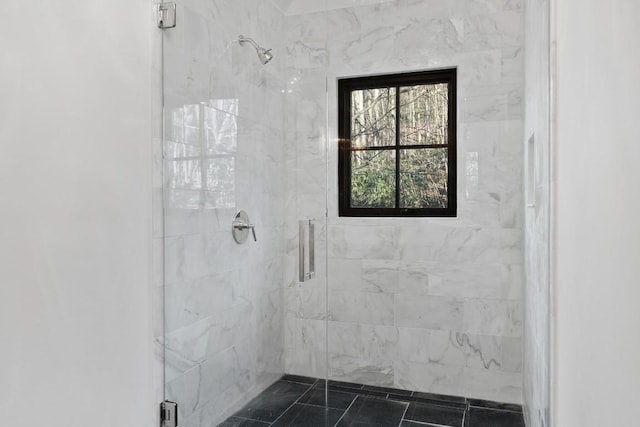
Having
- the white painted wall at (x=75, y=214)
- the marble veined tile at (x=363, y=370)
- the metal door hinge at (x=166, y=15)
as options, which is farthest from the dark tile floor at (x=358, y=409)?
the metal door hinge at (x=166, y=15)

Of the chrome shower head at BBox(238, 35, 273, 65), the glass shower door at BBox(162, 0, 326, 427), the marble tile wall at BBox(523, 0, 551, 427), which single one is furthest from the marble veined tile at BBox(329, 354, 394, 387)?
the chrome shower head at BBox(238, 35, 273, 65)

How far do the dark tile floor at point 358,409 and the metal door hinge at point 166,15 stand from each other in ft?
4.72

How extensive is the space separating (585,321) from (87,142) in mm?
1454

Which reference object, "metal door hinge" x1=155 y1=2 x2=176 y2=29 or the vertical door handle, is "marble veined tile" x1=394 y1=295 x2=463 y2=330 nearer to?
the vertical door handle

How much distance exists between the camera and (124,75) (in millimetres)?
1678

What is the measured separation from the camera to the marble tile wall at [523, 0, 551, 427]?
4.93 ft

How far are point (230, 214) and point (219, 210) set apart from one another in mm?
46

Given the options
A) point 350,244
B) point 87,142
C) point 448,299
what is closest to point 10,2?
point 87,142

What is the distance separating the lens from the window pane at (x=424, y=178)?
96.3 inches

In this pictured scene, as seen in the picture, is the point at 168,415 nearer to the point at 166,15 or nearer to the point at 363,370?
the point at 363,370

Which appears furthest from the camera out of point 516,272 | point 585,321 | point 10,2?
point 516,272

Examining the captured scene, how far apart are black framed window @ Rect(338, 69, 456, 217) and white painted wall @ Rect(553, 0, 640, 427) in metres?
1.08

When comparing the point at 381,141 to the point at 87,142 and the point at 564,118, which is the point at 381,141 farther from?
the point at 87,142

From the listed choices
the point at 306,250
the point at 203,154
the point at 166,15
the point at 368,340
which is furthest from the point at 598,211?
the point at 368,340
